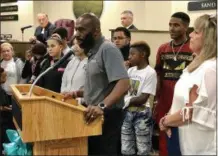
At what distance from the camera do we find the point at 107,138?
6.18ft

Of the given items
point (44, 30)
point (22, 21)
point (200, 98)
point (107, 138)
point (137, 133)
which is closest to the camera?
point (200, 98)

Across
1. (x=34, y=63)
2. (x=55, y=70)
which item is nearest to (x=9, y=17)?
(x=34, y=63)

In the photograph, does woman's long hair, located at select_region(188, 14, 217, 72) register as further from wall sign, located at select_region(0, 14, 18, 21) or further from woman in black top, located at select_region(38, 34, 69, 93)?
wall sign, located at select_region(0, 14, 18, 21)

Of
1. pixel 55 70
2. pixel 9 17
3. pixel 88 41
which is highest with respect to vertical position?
pixel 9 17

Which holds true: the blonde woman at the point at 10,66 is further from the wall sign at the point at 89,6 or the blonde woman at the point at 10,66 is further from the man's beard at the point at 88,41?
the wall sign at the point at 89,6

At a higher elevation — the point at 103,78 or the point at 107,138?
the point at 103,78

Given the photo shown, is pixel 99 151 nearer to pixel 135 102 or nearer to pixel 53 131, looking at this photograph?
pixel 53 131

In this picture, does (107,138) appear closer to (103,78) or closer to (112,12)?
(103,78)

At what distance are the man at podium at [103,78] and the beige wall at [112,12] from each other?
12.1 feet

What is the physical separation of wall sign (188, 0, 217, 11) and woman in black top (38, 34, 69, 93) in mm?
2341

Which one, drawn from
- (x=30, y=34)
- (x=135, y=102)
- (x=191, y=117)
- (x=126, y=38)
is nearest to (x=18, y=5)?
(x=30, y=34)

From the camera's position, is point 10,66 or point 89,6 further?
point 89,6

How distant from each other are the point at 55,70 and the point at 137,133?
0.93 meters

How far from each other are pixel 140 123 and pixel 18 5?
6.47 meters
